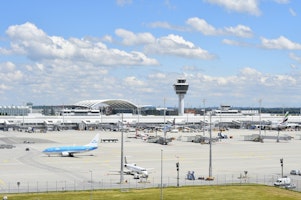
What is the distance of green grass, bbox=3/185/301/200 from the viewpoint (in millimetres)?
64219

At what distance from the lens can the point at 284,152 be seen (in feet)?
437

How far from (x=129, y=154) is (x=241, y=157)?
27.4 metres

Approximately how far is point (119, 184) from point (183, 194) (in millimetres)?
13595

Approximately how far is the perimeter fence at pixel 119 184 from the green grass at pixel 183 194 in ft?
12.7

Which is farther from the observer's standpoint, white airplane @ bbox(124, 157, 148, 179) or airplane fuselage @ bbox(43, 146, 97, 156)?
airplane fuselage @ bbox(43, 146, 97, 156)

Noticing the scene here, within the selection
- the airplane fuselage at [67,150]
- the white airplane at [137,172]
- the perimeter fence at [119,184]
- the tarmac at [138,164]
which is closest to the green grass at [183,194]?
the perimeter fence at [119,184]

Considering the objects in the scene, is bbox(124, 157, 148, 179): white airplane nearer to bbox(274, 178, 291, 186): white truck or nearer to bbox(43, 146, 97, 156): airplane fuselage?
bbox(274, 178, 291, 186): white truck

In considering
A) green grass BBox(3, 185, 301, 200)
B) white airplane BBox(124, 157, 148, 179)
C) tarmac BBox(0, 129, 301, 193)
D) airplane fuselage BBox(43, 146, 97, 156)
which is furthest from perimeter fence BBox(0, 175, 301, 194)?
airplane fuselage BBox(43, 146, 97, 156)

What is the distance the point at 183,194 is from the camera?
6700cm

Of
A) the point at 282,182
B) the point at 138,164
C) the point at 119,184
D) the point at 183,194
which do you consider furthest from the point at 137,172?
the point at 282,182

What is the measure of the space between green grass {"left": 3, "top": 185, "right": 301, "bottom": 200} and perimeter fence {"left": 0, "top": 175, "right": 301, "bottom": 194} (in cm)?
388

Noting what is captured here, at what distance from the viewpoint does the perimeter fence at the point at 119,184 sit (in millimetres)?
72375

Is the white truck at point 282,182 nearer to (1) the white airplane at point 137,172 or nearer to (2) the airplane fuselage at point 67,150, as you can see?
(1) the white airplane at point 137,172

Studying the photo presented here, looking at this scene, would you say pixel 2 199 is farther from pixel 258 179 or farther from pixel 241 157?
pixel 241 157
